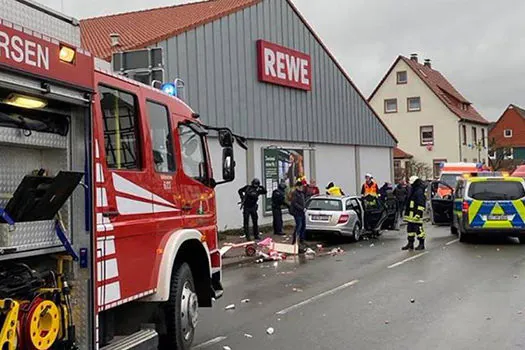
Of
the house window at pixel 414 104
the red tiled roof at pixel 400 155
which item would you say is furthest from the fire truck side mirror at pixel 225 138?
the house window at pixel 414 104

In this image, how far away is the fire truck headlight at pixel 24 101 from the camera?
13.4 feet

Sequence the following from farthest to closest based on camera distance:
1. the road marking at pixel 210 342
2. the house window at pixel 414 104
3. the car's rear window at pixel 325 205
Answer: the house window at pixel 414 104, the car's rear window at pixel 325 205, the road marking at pixel 210 342

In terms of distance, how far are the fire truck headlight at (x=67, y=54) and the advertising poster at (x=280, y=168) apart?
60.6 ft

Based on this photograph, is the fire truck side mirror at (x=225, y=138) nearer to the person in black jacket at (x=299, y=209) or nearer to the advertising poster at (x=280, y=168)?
the person in black jacket at (x=299, y=209)

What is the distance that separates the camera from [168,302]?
6039 millimetres

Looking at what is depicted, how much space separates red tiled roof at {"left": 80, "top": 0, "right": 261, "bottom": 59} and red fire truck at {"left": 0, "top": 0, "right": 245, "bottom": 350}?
40.8 feet

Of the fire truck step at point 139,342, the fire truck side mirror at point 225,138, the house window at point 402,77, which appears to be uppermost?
the house window at point 402,77

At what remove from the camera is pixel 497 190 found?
1677 cm

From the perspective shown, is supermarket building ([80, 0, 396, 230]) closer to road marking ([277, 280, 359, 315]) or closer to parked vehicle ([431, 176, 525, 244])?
parked vehicle ([431, 176, 525, 244])

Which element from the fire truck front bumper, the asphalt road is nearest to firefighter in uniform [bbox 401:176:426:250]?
the asphalt road

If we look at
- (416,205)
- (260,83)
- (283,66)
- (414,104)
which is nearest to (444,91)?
(414,104)

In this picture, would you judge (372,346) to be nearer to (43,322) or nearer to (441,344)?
(441,344)

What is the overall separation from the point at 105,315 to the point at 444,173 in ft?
85.9

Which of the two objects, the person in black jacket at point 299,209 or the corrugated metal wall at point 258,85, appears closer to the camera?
the person in black jacket at point 299,209
